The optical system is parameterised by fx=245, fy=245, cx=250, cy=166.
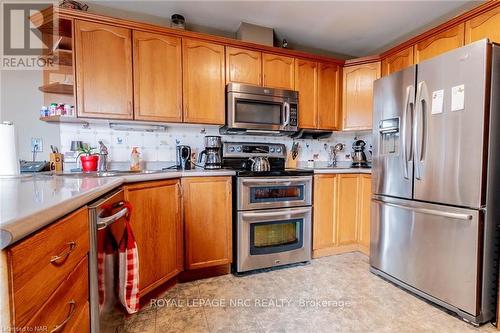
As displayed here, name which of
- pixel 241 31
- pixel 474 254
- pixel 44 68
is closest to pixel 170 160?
pixel 44 68

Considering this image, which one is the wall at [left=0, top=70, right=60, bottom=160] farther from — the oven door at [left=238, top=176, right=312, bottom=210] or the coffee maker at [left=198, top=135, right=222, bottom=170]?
the oven door at [left=238, top=176, right=312, bottom=210]

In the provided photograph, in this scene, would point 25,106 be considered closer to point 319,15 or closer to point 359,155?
point 319,15

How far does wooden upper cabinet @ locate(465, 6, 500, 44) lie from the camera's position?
5.79 feet

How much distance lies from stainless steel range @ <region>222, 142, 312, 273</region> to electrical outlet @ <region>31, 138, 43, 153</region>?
5.67ft

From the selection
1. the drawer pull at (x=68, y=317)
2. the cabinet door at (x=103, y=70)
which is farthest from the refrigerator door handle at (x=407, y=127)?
the cabinet door at (x=103, y=70)

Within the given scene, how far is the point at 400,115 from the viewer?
1948 millimetres

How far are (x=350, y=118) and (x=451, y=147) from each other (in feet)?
4.41

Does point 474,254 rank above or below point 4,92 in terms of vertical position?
below

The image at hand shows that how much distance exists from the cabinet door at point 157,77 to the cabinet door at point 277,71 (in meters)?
0.87

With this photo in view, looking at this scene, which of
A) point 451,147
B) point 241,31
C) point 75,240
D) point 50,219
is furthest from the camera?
point 241,31

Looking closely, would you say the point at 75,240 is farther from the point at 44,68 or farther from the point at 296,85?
the point at 296,85

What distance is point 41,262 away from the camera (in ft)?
1.82

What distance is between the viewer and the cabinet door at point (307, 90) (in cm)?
269

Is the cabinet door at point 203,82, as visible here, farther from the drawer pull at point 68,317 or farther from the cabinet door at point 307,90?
the drawer pull at point 68,317
